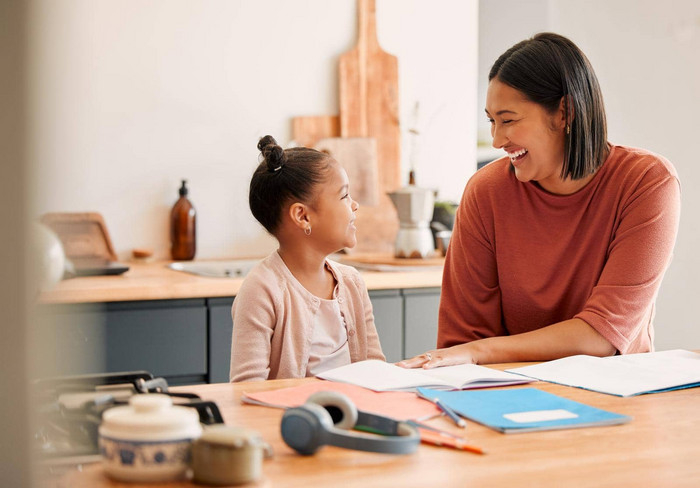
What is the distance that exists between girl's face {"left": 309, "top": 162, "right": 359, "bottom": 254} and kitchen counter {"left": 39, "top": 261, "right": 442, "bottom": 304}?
31.9 inches

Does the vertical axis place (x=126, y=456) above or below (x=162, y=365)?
above

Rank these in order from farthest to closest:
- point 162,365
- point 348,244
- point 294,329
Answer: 1. point 162,365
2. point 348,244
3. point 294,329

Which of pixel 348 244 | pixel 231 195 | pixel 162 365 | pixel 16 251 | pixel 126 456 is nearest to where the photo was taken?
pixel 16 251

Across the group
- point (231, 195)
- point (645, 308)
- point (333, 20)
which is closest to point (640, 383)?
point (645, 308)

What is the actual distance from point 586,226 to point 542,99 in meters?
0.30

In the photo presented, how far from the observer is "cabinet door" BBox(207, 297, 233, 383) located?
2.55m

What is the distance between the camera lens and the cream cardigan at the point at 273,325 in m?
1.60

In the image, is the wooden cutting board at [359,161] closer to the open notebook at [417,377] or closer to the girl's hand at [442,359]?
the girl's hand at [442,359]

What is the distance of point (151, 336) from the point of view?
2.50 metres

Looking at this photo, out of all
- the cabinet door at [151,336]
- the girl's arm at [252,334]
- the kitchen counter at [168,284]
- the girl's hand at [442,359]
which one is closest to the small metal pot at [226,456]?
the girl's hand at [442,359]

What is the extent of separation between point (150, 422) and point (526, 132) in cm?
130

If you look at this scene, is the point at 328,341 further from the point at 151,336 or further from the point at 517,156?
the point at 151,336

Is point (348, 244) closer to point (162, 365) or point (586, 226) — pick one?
point (586, 226)

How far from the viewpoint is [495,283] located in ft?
6.43
